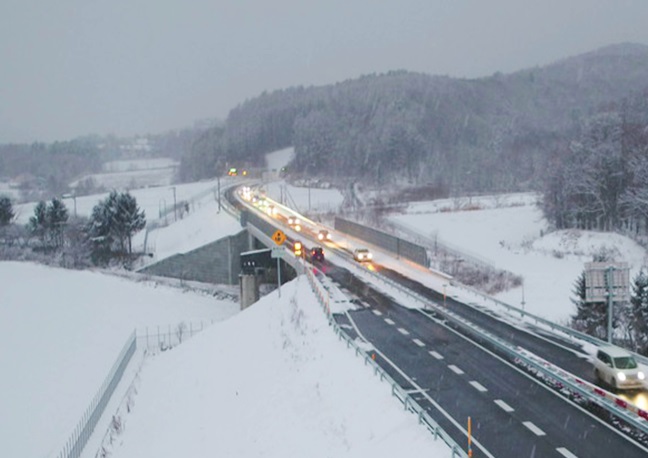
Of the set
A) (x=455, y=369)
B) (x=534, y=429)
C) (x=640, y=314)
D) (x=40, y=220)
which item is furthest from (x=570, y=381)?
(x=40, y=220)

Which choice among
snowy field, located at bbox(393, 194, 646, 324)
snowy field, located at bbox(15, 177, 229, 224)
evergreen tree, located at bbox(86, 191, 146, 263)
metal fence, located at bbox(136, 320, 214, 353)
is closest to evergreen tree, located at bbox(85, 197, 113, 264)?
evergreen tree, located at bbox(86, 191, 146, 263)

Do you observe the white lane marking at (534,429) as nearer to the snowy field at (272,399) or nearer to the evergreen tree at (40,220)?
the snowy field at (272,399)

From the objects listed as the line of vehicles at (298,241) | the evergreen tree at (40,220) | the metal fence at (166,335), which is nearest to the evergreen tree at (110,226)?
the evergreen tree at (40,220)

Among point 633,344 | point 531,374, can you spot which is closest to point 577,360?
point 531,374

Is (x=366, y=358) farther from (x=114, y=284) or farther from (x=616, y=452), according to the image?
(x=114, y=284)

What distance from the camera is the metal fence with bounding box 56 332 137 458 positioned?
26.0 metres

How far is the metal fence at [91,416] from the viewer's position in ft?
85.3

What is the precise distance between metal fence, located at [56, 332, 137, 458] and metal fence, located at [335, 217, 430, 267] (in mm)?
21027

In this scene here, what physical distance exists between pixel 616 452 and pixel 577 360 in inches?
325

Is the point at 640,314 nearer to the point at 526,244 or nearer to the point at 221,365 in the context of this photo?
the point at 221,365

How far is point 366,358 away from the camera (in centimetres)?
2291

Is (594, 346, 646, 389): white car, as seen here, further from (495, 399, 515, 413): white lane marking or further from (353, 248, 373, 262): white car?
(353, 248, 373, 262): white car

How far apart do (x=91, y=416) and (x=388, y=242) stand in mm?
30702

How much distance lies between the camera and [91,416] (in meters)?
28.1
